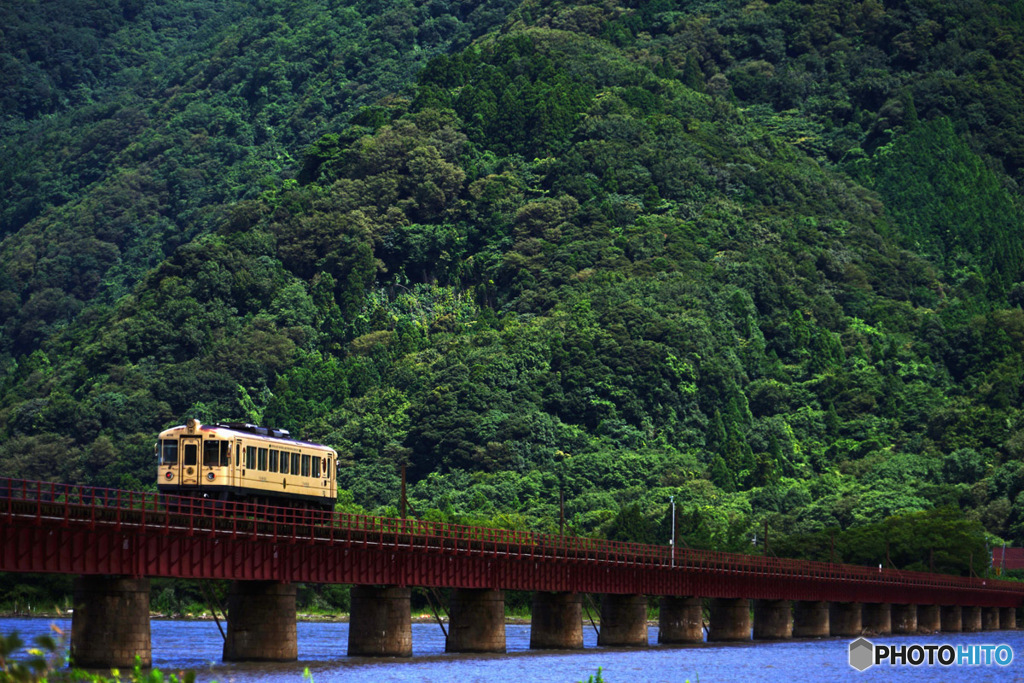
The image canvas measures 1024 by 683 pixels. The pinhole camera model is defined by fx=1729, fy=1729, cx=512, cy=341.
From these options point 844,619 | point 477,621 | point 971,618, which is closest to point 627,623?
point 477,621

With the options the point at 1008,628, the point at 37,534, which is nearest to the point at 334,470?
the point at 37,534

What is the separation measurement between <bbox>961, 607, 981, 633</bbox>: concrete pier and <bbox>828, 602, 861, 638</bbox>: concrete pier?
84.6 ft

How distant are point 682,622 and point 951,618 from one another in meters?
51.0

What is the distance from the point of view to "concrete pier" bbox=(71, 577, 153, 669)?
63406 mm

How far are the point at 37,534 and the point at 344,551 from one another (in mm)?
19629

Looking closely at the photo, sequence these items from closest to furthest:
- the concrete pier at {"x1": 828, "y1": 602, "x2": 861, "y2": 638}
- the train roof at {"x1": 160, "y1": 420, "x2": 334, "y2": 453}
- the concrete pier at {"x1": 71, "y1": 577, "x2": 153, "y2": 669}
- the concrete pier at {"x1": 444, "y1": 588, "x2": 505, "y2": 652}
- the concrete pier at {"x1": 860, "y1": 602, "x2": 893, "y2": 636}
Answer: the concrete pier at {"x1": 71, "y1": 577, "x2": 153, "y2": 669}
the train roof at {"x1": 160, "y1": 420, "x2": 334, "y2": 453}
the concrete pier at {"x1": 444, "y1": 588, "x2": 505, "y2": 652}
the concrete pier at {"x1": 828, "y1": 602, "x2": 861, "y2": 638}
the concrete pier at {"x1": 860, "y1": 602, "x2": 893, "y2": 636}

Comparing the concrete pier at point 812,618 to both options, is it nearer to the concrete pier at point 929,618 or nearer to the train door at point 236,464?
the concrete pier at point 929,618

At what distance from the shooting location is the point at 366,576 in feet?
256

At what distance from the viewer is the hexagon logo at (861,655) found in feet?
326

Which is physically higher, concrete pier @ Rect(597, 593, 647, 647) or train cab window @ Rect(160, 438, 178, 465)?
train cab window @ Rect(160, 438, 178, 465)

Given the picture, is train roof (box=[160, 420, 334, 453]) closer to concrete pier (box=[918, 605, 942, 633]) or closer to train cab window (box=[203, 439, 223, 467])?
train cab window (box=[203, 439, 223, 467])

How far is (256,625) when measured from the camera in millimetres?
73688

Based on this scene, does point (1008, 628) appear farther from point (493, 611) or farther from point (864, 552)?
point (493, 611)

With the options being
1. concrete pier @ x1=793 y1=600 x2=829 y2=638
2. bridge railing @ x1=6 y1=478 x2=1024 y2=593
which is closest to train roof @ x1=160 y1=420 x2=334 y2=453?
bridge railing @ x1=6 y1=478 x2=1024 y2=593
